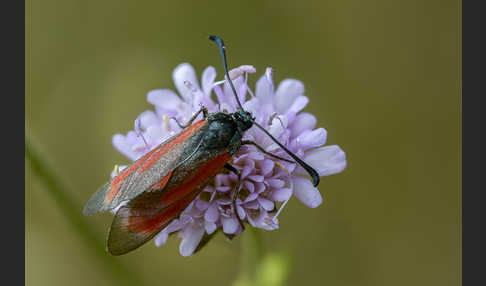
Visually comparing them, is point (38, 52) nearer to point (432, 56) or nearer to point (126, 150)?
point (126, 150)

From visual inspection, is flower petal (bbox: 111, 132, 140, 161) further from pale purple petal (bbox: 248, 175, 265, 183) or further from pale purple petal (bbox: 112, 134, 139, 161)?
pale purple petal (bbox: 248, 175, 265, 183)

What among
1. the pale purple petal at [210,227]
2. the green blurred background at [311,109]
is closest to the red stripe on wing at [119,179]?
the pale purple petal at [210,227]

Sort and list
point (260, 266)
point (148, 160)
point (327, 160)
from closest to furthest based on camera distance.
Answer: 1. point (148, 160)
2. point (327, 160)
3. point (260, 266)

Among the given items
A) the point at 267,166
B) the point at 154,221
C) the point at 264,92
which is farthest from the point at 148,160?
the point at 264,92

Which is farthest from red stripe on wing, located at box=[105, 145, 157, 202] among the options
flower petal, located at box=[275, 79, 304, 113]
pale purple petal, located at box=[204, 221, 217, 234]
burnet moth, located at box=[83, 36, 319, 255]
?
flower petal, located at box=[275, 79, 304, 113]

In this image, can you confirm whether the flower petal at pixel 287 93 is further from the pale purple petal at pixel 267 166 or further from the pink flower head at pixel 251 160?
the pale purple petal at pixel 267 166

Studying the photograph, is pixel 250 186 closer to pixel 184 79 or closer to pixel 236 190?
pixel 236 190

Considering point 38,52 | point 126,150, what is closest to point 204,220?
point 126,150
